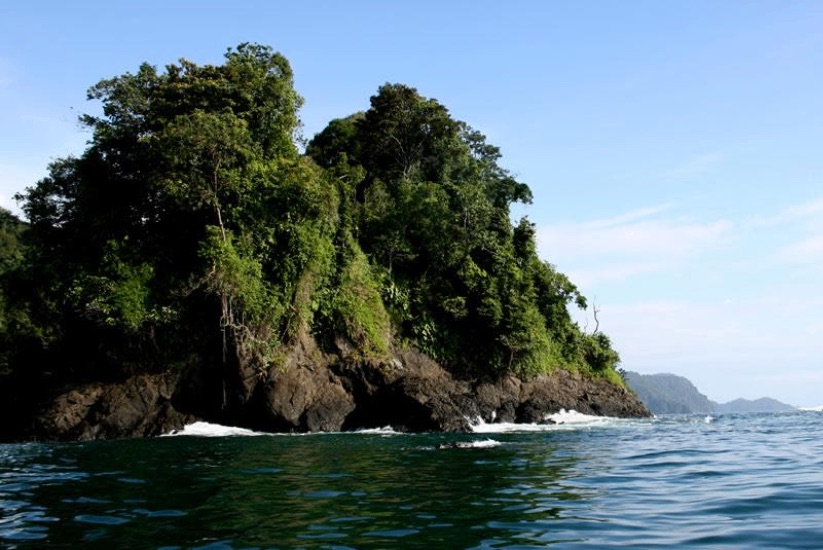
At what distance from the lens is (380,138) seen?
39188 millimetres

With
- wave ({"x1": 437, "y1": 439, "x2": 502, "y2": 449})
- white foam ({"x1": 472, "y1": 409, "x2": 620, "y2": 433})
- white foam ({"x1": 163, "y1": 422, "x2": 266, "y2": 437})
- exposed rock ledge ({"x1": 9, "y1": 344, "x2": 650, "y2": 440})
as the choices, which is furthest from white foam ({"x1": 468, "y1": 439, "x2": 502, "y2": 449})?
white foam ({"x1": 163, "y1": 422, "x2": 266, "y2": 437})

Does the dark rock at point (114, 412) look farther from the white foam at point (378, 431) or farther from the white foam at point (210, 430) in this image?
the white foam at point (378, 431)

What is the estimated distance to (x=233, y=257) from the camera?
26578 mm

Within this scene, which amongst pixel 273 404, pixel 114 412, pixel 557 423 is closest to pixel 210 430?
pixel 273 404

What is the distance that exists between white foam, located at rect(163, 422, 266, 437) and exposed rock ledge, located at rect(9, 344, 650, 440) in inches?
13.7

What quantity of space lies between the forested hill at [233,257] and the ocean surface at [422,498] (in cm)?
1032

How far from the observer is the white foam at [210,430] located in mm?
24734

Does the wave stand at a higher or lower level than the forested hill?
lower

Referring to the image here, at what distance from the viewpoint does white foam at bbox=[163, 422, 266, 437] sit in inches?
974

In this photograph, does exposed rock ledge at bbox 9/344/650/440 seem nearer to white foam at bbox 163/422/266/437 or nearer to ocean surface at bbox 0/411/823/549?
white foam at bbox 163/422/266/437

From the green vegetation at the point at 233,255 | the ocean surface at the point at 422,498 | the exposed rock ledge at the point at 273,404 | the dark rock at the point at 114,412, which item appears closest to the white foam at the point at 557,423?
the exposed rock ledge at the point at 273,404

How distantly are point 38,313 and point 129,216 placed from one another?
5.74 m

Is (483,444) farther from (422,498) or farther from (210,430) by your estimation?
(210,430)

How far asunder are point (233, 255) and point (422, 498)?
62.5 ft
